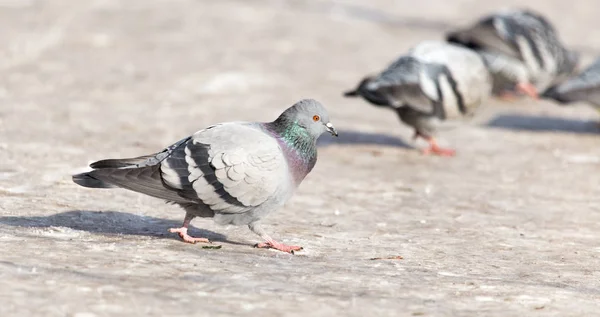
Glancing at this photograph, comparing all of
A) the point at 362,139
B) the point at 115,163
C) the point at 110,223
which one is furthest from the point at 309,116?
the point at 362,139

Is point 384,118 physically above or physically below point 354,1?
below

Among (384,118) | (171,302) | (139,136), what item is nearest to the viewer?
(171,302)

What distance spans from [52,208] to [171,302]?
196cm

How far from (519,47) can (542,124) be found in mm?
952

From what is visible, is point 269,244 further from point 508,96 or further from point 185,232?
point 508,96

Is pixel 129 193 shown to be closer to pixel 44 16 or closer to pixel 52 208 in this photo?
pixel 52 208

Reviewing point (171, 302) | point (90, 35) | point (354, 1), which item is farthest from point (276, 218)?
point (354, 1)

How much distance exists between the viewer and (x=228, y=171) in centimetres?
483

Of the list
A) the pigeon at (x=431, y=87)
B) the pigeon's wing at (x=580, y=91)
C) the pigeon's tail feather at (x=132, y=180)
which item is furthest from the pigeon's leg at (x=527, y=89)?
the pigeon's tail feather at (x=132, y=180)

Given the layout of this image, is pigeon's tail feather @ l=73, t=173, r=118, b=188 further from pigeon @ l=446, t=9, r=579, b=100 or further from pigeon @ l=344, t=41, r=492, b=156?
pigeon @ l=446, t=9, r=579, b=100

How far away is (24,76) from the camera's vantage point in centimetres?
1038

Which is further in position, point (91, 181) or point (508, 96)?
point (508, 96)

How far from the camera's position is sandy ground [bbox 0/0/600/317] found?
4.15m

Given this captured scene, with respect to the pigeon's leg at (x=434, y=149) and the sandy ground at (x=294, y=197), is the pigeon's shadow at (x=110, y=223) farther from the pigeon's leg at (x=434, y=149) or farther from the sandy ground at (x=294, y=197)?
the pigeon's leg at (x=434, y=149)
